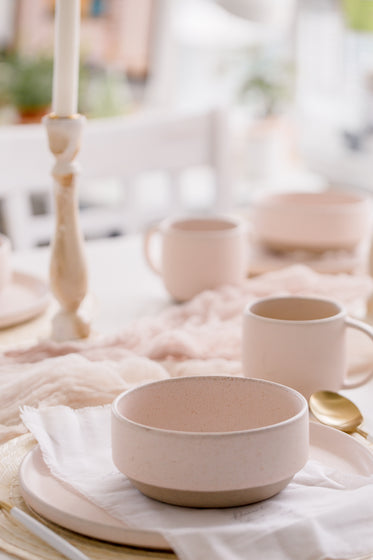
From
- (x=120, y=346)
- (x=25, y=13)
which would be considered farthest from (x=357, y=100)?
(x=120, y=346)

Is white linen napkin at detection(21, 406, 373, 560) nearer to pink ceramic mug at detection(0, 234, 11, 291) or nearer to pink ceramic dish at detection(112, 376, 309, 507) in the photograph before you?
pink ceramic dish at detection(112, 376, 309, 507)

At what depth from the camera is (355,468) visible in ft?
1.81

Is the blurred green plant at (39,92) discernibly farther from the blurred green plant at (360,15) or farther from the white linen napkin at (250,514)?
the white linen napkin at (250,514)

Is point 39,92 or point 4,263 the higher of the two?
point 39,92

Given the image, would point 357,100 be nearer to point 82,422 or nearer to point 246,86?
point 246,86

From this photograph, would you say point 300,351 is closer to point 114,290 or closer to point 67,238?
point 67,238

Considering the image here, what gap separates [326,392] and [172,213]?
3.65ft

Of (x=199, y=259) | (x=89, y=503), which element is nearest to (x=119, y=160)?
(x=199, y=259)

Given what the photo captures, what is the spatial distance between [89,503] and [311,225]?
697 millimetres

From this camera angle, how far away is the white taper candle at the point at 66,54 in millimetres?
832

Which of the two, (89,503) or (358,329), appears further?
(358,329)

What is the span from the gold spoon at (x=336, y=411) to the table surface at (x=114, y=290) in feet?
0.06

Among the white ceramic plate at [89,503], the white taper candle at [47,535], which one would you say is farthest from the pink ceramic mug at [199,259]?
the white taper candle at [47,535]

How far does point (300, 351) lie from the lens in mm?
696
